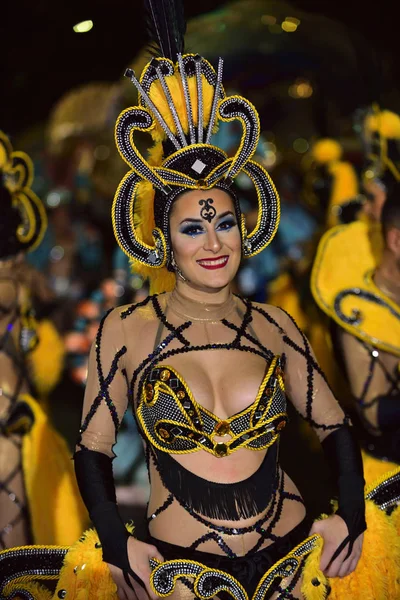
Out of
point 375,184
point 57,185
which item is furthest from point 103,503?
point 57,185

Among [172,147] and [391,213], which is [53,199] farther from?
[172,147]

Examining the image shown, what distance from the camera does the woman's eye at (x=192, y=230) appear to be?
8.63 ft

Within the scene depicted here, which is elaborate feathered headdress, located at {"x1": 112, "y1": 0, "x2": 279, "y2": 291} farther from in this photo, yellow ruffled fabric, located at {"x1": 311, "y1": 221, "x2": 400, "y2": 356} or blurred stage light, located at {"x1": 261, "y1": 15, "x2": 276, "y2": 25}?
blurred stage light, located at {"x1": 261, "y1": 15, "x2": 276, "y2": 25}

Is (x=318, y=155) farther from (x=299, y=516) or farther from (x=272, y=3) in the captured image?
(x=299, y=516)

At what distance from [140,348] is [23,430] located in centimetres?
151

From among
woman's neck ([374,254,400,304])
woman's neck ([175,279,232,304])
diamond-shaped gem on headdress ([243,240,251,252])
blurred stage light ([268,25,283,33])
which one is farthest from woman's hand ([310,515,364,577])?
blurred stage light ([268,25,283,33])

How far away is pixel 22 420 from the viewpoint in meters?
3.94

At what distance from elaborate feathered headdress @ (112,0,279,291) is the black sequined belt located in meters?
0.90

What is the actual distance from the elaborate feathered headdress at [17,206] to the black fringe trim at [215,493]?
1.83 m

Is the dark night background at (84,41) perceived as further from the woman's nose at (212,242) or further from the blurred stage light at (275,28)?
the woman's nose at (212,242)

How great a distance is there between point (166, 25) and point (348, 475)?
1.53m

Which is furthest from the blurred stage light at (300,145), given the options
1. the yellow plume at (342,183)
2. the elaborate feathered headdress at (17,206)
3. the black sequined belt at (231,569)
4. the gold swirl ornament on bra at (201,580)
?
the gold swirl ornament on bra at (201,580)

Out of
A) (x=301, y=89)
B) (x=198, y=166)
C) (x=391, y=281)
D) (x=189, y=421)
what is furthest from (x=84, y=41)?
(x=189, y=421)

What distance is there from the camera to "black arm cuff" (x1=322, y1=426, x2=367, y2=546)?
257 centimetres
